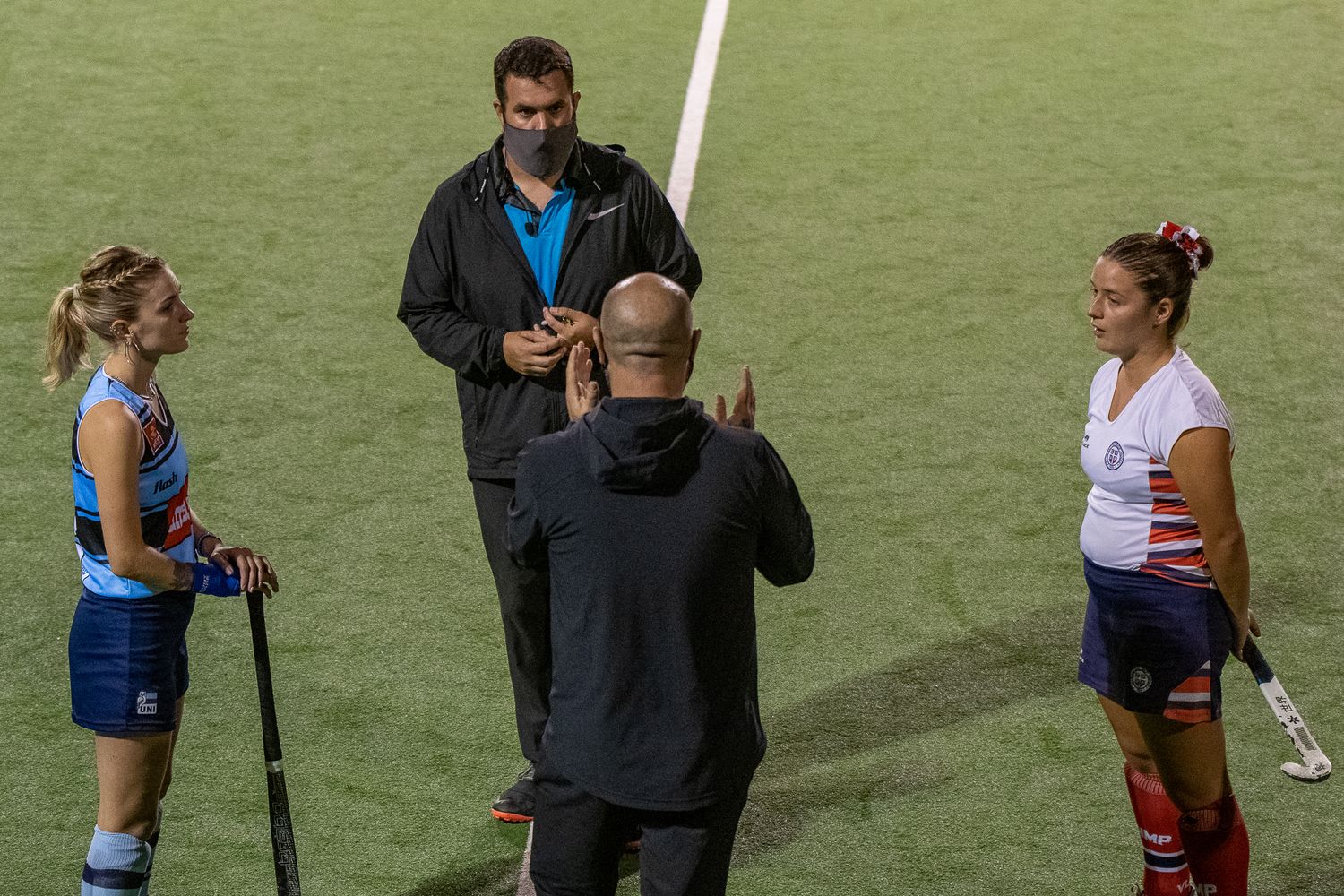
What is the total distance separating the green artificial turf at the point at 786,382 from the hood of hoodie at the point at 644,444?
6.50 feet

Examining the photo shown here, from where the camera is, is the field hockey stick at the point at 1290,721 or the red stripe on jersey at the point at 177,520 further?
the field hockey stick at the point at 1290,721

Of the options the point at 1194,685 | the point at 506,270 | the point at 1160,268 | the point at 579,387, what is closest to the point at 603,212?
the point at 506,270

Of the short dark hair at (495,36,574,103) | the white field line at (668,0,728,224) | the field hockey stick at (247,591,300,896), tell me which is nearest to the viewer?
the field hockey stick at (247,591,300,896)

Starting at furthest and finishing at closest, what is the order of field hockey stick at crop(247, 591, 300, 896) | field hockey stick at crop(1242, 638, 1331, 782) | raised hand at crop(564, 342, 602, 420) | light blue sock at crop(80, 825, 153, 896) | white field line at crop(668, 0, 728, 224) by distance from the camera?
white field line at crop(668, 0, 728, 224), field hockey stick at crop(1242, 638, 1331, 782), field hockey stick at crop(247, 591, 300, 896), light blue sock at crop(80, 825, 153, 896), raised hand at crop(564, 342, 602, 420)

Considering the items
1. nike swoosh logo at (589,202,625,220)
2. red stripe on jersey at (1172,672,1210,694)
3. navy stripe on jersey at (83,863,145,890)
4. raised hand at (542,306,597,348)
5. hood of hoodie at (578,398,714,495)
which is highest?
nike swoosh logo at (589,202,625,220)

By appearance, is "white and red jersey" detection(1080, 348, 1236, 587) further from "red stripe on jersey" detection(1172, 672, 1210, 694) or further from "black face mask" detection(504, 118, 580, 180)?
"black face mask" detection(504, 118, 580, 180)

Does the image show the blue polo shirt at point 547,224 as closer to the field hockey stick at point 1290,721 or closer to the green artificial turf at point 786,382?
the green artificial turf at point 786,382

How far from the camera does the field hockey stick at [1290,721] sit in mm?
4480

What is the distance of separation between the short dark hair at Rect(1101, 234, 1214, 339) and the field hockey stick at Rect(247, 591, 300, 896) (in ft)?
7.61

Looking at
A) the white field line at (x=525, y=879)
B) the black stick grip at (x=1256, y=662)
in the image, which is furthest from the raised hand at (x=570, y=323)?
the black stick grip at (x=1256, y=662)

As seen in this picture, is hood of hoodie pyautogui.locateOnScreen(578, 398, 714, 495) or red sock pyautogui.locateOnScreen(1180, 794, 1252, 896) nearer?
hood of hoodie pyautogui.locateOnScreen(578, 398, 714, 495)

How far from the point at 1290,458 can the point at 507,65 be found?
4.14 meters

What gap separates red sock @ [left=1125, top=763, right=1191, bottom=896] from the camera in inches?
172

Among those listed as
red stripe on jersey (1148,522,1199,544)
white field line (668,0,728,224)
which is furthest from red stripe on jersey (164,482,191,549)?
white field line (668,0,728,224)
